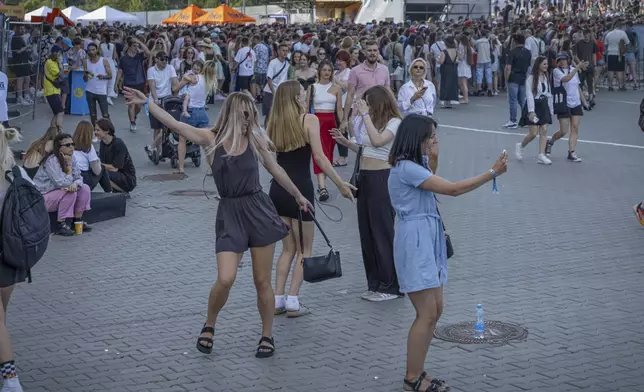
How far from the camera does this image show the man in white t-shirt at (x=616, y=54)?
28.3m

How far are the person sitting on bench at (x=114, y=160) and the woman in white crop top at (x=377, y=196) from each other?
5.04 meters

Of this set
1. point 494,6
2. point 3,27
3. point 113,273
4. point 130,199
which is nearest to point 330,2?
point 494,6

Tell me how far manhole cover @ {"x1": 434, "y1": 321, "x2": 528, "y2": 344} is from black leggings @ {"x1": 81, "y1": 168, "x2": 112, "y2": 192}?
5.79 meters

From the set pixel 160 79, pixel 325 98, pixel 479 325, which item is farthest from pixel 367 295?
pixel 160 79

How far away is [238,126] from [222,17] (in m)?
41.8

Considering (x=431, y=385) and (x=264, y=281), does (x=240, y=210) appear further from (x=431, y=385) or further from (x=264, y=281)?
(x=431, y=385)

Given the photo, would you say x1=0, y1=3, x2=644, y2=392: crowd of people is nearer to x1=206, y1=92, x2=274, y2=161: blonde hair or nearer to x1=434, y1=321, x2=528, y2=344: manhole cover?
x1=206, y1=92, x2=274, y2=161: blonde hair

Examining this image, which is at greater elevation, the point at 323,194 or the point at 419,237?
the point at 419,237

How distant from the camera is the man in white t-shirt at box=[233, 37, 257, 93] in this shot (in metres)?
26.4

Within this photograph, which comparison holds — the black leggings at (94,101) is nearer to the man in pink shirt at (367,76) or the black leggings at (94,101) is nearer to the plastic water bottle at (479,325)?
the man in pink shirt at (367,76)

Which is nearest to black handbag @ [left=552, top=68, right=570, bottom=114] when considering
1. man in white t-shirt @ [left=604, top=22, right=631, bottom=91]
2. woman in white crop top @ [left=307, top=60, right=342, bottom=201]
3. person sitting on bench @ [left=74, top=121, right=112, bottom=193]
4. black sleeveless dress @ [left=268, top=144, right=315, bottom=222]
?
woman in white crop top @ [left=307, top=60, right=342, bottom=201]

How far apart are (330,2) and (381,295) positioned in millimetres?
51224

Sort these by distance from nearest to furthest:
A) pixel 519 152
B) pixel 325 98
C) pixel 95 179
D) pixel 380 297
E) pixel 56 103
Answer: pixel 380 297 → pixel 95 179 → pixel 325 98 → pixel 519 152 → pixel 56 103

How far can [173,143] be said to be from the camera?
1598 centimetres
